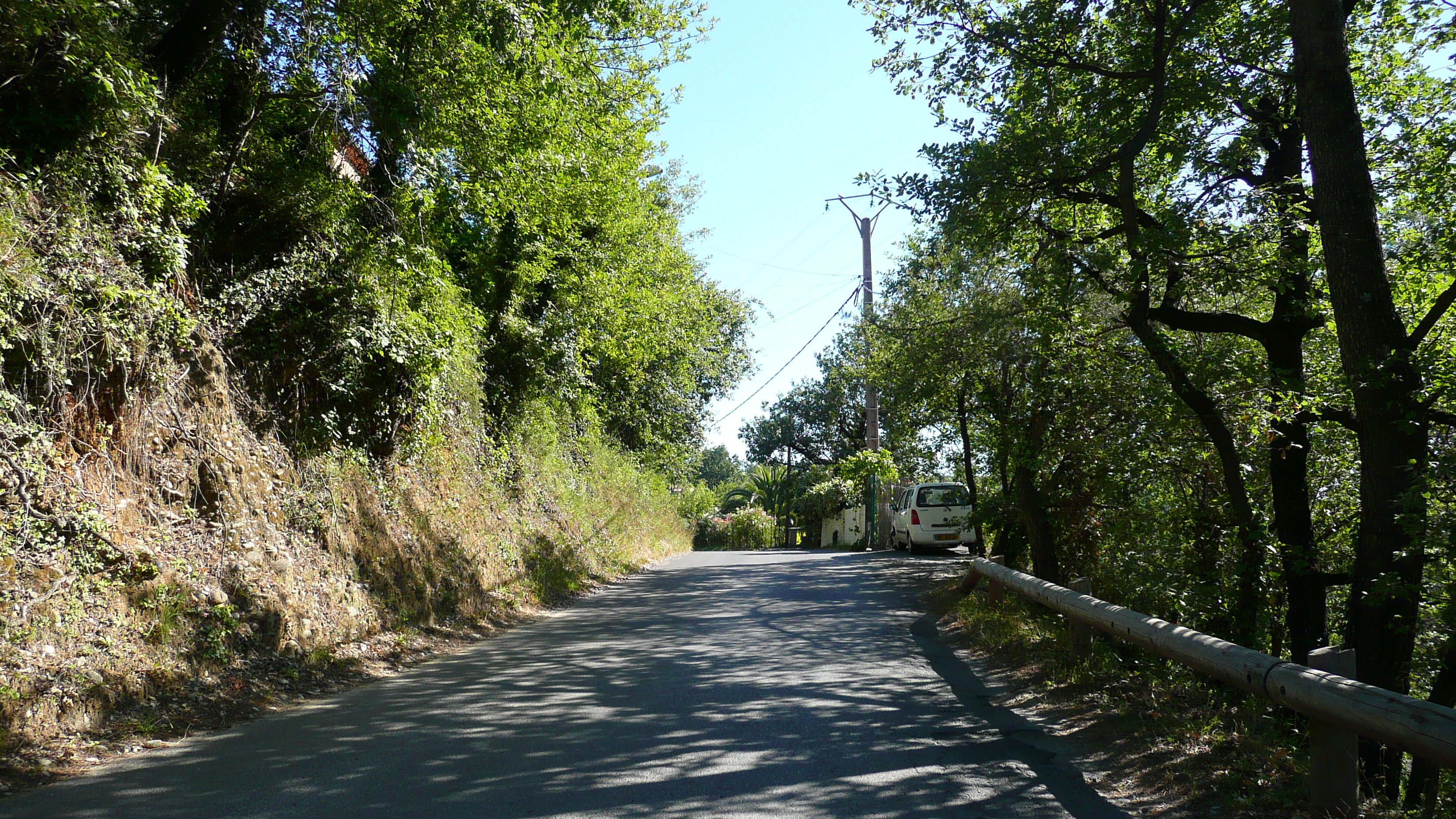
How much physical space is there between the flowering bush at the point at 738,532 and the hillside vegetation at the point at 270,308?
99.9 ft

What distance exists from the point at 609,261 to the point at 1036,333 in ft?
32.9

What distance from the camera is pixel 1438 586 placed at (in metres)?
6.61

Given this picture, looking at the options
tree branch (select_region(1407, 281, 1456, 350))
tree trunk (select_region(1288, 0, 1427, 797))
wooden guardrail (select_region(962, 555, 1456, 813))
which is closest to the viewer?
wooden guardrail (select_region(962, 555, 1456, 813))

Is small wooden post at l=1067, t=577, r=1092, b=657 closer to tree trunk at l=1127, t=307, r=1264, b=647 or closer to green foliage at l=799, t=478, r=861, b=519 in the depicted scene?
tree trunk at l=1127, t=307, r=1264, b=647

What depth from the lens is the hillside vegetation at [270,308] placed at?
6746mm

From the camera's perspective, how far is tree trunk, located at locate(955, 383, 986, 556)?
50.9 feet

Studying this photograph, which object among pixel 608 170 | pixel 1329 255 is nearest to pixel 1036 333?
pixel 1329 255

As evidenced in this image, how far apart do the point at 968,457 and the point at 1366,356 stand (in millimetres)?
11547

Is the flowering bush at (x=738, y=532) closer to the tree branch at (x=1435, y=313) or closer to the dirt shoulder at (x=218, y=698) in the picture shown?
the dirt shoulder at (x=218, y=698)

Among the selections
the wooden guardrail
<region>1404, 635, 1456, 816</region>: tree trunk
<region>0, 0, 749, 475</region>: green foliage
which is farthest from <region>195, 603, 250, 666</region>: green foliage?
<region>1404, 635, 1456, 816</region>: tree trunk

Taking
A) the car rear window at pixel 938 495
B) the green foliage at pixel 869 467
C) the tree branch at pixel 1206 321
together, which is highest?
the tree branch at pixel 1206 321

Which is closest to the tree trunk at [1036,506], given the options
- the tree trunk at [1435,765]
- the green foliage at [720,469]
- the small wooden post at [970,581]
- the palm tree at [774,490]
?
the small wooden post at [970,581]

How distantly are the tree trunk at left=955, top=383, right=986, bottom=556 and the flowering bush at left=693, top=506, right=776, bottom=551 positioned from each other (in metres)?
27.9

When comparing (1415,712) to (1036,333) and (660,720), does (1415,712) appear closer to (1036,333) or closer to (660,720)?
(660,720)
